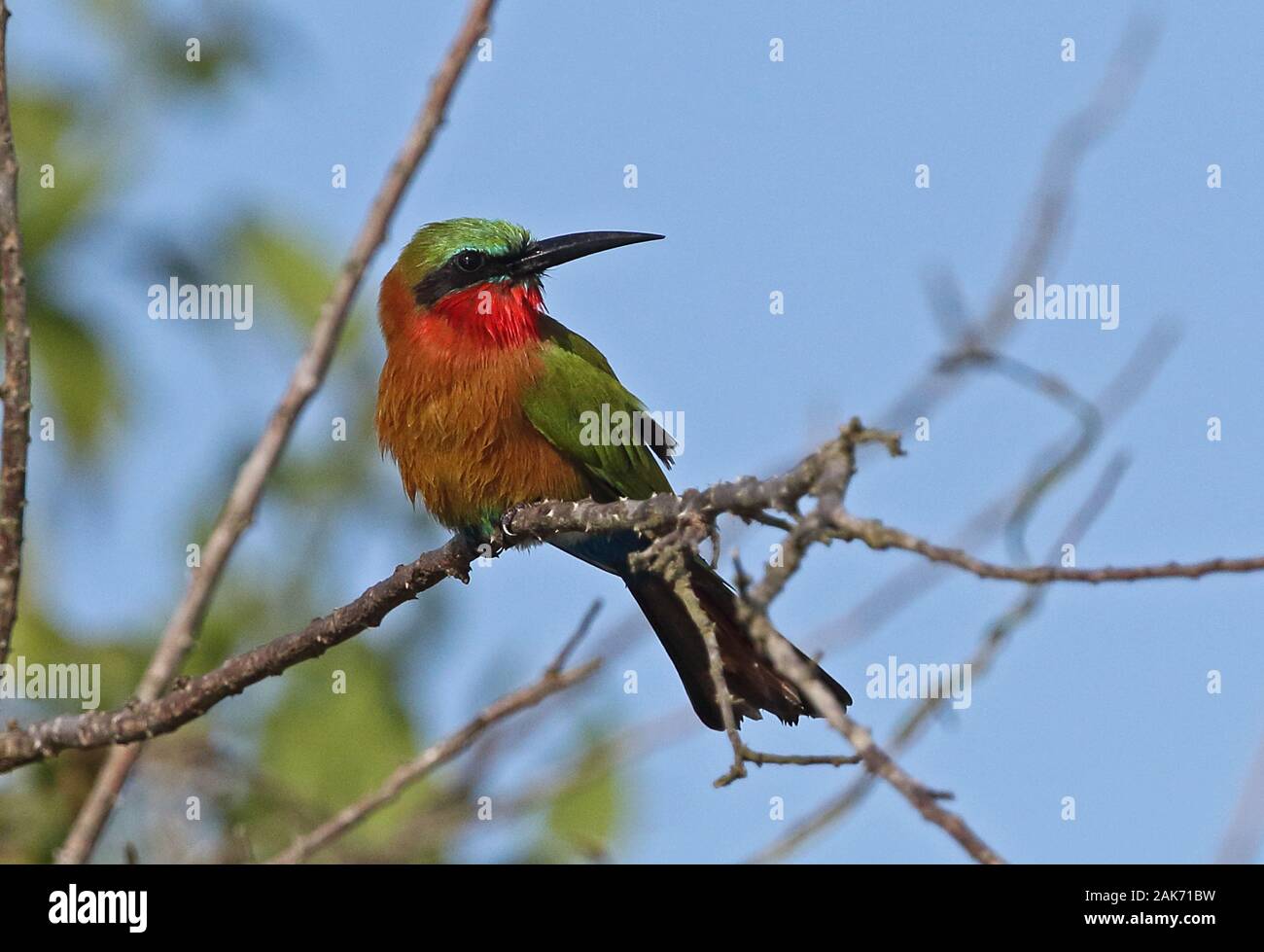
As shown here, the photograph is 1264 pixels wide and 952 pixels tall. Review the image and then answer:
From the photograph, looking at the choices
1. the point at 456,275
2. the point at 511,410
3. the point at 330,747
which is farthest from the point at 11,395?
the point at 456,275

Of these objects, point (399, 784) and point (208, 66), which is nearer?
point (399, 784)

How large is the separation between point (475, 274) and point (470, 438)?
701 mm

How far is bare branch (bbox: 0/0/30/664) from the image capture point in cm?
324

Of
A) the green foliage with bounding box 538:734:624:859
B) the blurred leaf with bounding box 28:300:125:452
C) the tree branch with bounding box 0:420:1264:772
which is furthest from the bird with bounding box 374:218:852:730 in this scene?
the blurred leaf with bounding box 28:300:125:452

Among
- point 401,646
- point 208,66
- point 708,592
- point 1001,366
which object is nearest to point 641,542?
point 708,592

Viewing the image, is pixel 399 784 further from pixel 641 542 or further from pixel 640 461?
pixel 640 461

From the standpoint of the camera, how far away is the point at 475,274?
5.09 metres

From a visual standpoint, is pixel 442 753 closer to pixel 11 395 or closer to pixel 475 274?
pixel 11 395

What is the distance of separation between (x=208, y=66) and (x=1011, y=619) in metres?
3.68

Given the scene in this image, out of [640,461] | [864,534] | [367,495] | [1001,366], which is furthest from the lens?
[367,495]

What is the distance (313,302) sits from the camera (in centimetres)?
556

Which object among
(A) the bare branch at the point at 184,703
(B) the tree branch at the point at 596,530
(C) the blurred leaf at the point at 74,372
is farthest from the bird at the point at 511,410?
(A) the bare branch at the point at 184,703

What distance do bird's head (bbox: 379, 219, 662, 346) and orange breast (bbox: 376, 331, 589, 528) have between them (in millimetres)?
176
